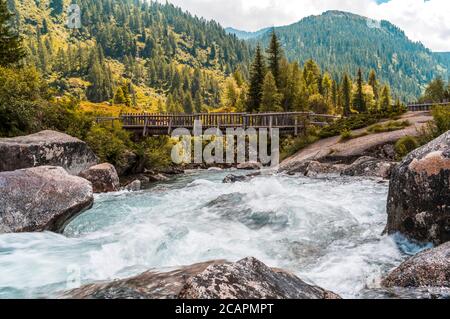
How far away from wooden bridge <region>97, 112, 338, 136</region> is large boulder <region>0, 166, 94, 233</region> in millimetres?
24752

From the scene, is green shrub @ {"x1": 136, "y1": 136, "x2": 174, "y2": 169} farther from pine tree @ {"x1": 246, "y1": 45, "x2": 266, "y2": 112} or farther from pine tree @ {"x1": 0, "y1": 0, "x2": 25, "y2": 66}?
pine tree @ {"x1": 246, "y1": 45, "x2": 266, "y2": 112}

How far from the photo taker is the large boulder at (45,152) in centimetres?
1473

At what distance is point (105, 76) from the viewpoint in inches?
6043

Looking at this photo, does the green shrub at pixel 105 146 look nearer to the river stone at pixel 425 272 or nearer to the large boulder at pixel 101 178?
the large boulder at pixel 101 178

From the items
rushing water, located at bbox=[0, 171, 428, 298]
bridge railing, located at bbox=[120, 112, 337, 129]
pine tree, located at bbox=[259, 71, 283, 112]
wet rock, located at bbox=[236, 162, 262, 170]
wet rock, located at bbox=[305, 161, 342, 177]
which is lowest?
wet rock, located at bbox=[236, 162, 262, 170]

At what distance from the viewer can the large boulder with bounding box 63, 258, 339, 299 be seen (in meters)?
3.96

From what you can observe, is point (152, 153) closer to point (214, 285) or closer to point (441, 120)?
point (441, 120)

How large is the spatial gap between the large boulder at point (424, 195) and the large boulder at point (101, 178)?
45.6ft

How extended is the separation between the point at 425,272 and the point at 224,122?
31.6 m

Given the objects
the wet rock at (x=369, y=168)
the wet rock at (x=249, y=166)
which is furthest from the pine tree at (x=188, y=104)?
the wet rock at (x=369, y=168)

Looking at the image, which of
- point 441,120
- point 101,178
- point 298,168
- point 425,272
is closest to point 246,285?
point 425,272

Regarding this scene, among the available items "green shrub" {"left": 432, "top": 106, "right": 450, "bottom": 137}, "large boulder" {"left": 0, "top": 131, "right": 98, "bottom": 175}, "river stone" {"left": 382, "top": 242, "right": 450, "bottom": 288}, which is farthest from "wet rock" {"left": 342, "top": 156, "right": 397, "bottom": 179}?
"large boulder" {"left": 0, "top": 131, "right": 98, "bottom": 175}
